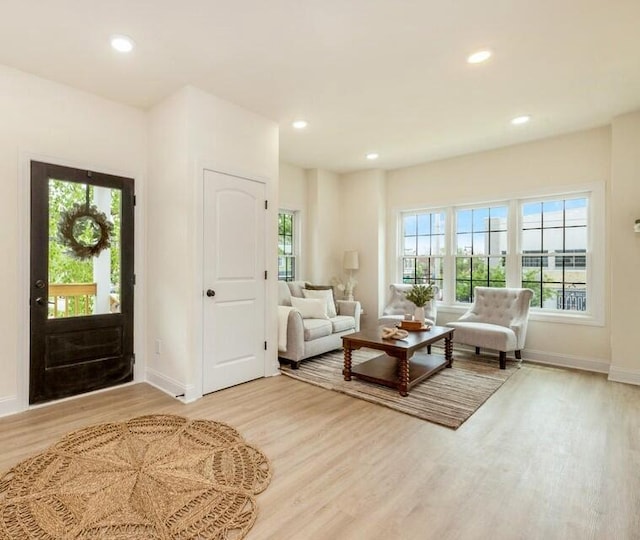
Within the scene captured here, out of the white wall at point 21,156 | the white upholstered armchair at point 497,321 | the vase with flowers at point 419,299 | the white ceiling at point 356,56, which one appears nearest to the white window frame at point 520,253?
the white upholstered armchair at point 497,321

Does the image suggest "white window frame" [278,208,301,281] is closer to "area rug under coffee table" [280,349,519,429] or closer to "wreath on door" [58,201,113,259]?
"area rug under coffee table" [280,349,519,429]

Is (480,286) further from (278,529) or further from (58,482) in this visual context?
(58,482)

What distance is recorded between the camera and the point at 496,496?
1881mm

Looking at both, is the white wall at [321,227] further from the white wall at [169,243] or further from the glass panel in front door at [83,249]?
the glass panel in front door at [83,249]

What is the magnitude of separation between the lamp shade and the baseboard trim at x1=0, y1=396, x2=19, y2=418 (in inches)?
170

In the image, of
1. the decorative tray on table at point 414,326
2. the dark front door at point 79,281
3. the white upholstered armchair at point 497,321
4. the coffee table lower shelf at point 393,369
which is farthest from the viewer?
the white upholstered armchair at point 497,321

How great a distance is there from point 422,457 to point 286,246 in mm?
3988

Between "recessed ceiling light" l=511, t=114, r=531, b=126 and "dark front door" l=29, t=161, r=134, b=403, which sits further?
"recessed ceiling light" l=511, t=114, r=531, b=126

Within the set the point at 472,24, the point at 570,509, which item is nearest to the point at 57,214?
the point at 472,24

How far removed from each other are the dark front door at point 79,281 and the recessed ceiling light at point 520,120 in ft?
13.4

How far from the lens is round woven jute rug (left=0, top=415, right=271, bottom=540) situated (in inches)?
64.6

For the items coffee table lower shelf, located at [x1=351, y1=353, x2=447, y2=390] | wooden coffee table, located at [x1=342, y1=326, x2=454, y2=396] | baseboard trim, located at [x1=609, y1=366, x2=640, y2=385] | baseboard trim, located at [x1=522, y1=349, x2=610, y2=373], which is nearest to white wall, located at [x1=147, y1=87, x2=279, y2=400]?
wooden coffee table, located at [x1=342, y1=326, x2=454, y2=396]

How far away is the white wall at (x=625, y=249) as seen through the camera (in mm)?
3654

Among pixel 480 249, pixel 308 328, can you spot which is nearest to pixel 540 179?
pixel 480 249
